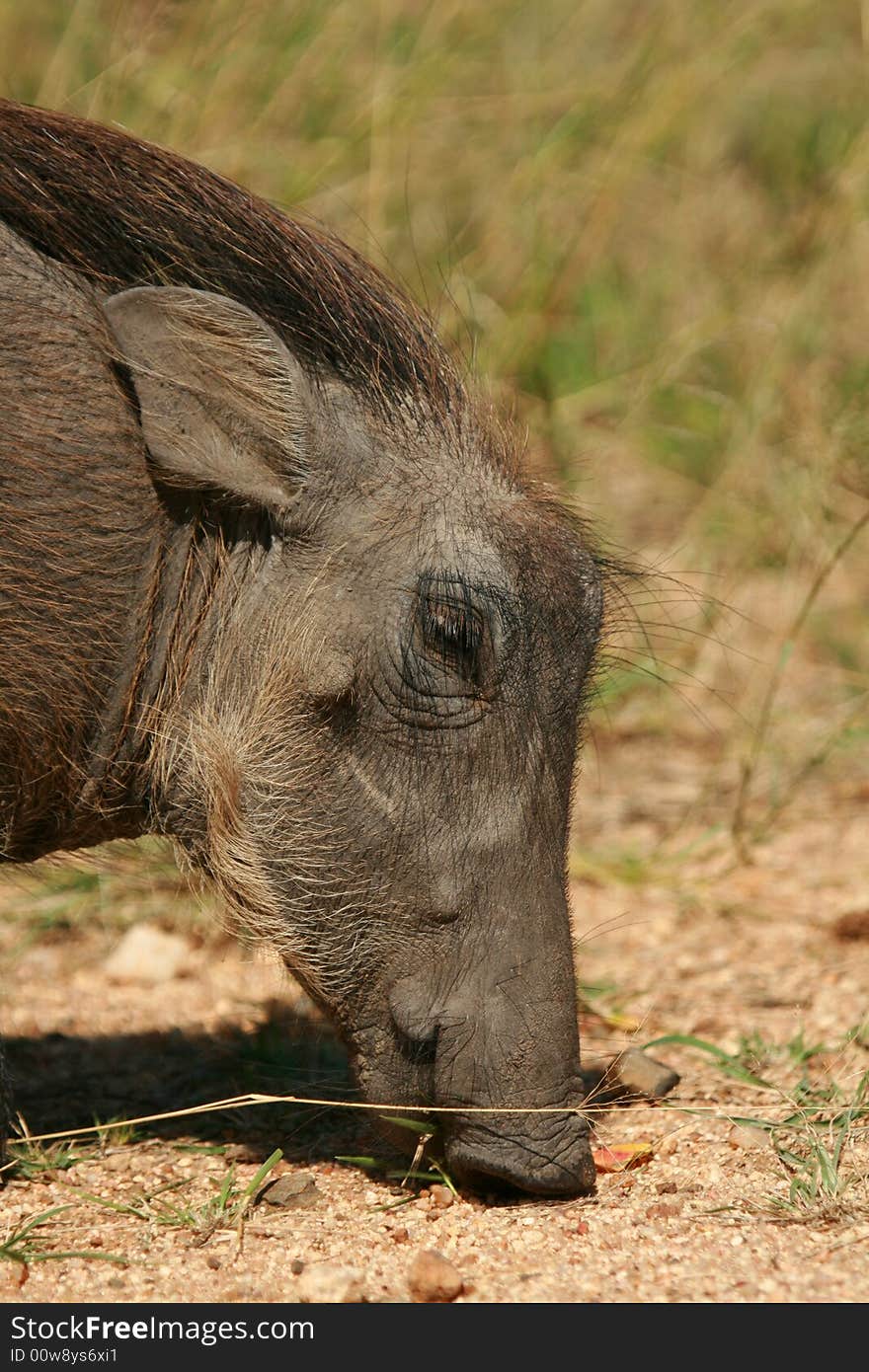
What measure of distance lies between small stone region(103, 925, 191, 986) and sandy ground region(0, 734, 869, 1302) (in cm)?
2

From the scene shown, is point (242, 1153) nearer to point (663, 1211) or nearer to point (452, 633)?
point (663, 1211)

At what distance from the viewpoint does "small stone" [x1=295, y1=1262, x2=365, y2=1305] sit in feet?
7.53

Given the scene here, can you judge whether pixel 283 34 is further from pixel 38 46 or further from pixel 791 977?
pixel 791 977

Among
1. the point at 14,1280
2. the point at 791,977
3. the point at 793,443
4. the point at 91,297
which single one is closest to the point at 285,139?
the point at 793,443

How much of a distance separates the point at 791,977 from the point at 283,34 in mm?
3247

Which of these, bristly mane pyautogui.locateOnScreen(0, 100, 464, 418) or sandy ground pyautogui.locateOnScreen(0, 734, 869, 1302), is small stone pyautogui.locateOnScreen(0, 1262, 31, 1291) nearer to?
sandy ground pyautogui.locateOnScreen(0, 734, 869, 1302)

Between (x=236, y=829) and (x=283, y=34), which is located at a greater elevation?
(x=283, y=34)

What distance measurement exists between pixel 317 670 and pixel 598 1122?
1.03 meters

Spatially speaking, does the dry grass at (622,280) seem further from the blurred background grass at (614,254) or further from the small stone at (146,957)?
the small stone at (146,957)

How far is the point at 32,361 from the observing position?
2650mm

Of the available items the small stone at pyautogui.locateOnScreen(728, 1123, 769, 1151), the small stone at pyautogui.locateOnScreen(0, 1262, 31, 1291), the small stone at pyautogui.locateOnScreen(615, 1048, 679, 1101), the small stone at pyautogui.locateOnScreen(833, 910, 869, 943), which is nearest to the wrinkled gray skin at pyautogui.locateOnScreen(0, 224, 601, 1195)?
the small stone at pyautogui.locateOnScreen(728, 1123, 769, 1151)
